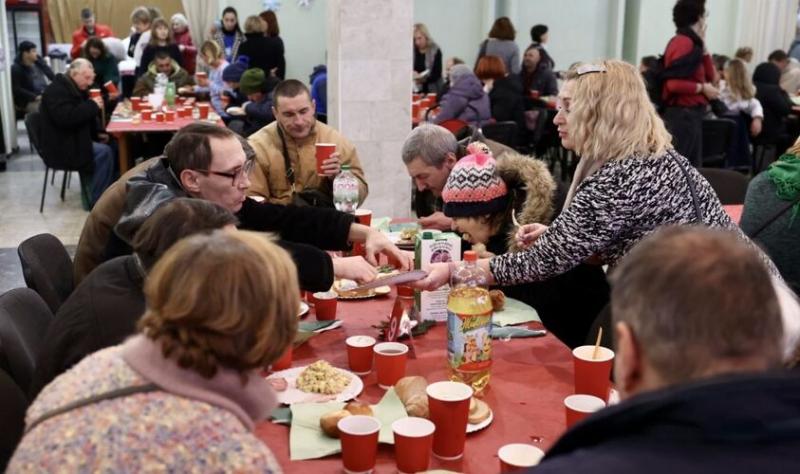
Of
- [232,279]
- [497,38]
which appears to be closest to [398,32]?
[497,38]

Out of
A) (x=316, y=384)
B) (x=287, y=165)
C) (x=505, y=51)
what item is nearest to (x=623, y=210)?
(x=316, y=384)

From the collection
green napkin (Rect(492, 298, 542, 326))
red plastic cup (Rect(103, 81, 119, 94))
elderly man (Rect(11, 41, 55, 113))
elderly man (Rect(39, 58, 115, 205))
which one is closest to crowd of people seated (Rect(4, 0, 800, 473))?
green napkin (Rect(492, 298, 542, 326))

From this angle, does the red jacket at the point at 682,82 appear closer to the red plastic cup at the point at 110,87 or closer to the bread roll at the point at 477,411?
the bread roll at the point at 477,411

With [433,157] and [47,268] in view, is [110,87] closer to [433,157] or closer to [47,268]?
[433,157]

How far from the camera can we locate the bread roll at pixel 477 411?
6.36ft

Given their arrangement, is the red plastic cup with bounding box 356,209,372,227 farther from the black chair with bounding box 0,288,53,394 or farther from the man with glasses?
the black chair with bounding box 0,288,53,394

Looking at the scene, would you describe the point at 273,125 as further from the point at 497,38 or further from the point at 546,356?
the point at 497,38

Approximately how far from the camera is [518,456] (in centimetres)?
169

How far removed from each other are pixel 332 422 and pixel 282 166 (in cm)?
268

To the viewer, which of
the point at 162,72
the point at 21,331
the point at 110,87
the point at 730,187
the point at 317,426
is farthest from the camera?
the point at 162,72

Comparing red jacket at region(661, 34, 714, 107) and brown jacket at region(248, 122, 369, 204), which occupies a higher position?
red jacket at region(661, 34, 714, 107)

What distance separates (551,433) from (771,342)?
0.96 metres

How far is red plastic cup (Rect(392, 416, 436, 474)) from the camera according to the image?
171 centimetres

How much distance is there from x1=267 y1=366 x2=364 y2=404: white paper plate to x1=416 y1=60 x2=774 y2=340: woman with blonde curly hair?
486 mm
